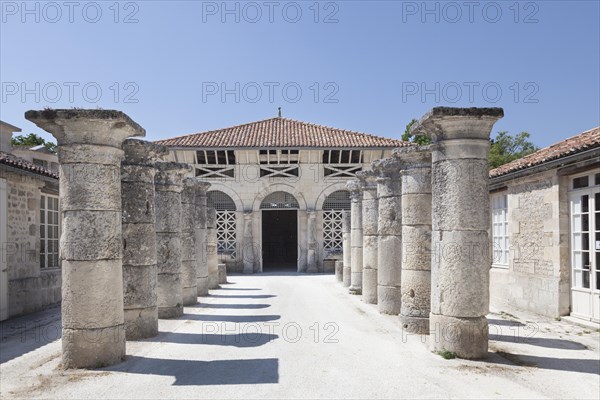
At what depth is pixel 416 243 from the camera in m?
9.41

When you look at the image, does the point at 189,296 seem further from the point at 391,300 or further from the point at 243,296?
the point at 391,300

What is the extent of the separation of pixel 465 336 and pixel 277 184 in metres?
17.2

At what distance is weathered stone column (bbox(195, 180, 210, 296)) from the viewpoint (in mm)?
15359

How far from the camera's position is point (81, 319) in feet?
23.2

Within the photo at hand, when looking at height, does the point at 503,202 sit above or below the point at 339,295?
above

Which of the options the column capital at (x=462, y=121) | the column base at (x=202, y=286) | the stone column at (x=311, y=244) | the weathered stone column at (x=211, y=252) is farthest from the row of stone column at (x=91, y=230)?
the stone column at (x=311, y=244)

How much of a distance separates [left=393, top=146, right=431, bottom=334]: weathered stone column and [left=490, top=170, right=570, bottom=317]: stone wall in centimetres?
308

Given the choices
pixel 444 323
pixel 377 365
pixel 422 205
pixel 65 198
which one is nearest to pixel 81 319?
pixel 65 198

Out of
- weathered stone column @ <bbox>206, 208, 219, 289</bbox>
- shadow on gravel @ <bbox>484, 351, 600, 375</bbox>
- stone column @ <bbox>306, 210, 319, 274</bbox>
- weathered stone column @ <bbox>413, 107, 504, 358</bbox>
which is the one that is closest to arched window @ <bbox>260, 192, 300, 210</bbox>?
stone column @ <bbox>306, 210, 319, 274</bbox>

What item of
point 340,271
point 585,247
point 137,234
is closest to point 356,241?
Result: point 340,271

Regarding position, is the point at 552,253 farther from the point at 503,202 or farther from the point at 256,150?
the point at 256,150

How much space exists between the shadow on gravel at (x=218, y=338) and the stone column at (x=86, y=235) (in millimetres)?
1814

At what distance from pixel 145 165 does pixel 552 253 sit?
823 cm

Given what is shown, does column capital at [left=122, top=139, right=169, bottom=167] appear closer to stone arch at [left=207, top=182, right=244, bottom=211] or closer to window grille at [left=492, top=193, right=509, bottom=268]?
window grille at [left=492, top=193, right=509, bottom=268]
